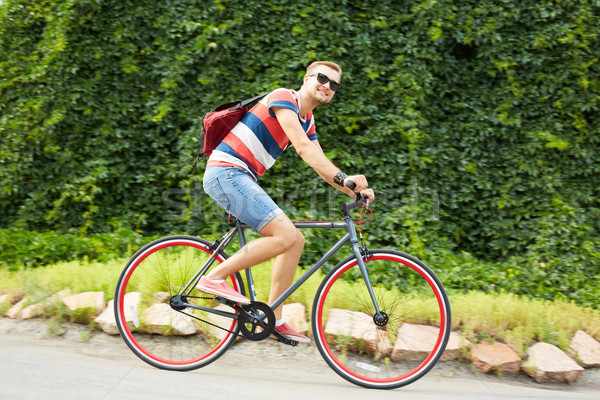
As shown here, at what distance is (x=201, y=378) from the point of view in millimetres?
3070

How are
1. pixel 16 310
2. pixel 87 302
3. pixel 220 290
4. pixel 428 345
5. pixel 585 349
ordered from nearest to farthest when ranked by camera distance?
pixel 220 290 < pixel 428 345 < pixel 585 349 < pixel 87 302 < pixel 16 310

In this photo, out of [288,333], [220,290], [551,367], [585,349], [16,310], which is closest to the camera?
[220,290]

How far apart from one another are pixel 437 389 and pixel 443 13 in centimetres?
482

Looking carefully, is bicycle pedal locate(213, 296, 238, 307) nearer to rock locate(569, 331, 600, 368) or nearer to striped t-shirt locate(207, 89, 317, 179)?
striped t-shirt locate(207, 89, 317, 179)

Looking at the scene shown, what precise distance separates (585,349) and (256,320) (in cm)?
243

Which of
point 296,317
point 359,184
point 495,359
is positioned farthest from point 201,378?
point 495,359

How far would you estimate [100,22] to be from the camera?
6.27 metres

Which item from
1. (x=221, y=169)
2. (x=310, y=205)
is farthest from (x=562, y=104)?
(x=221, y=169)

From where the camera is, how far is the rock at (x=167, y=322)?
3465mm

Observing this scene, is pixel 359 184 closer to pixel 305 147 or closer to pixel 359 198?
pixel 359 198

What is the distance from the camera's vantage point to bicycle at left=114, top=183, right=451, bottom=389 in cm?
306

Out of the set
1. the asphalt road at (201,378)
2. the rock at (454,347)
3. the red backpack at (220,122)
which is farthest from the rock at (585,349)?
the red backpack at (220,122)

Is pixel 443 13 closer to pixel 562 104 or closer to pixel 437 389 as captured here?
pixel 562 104

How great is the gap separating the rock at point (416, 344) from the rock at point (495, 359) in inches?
4.4
